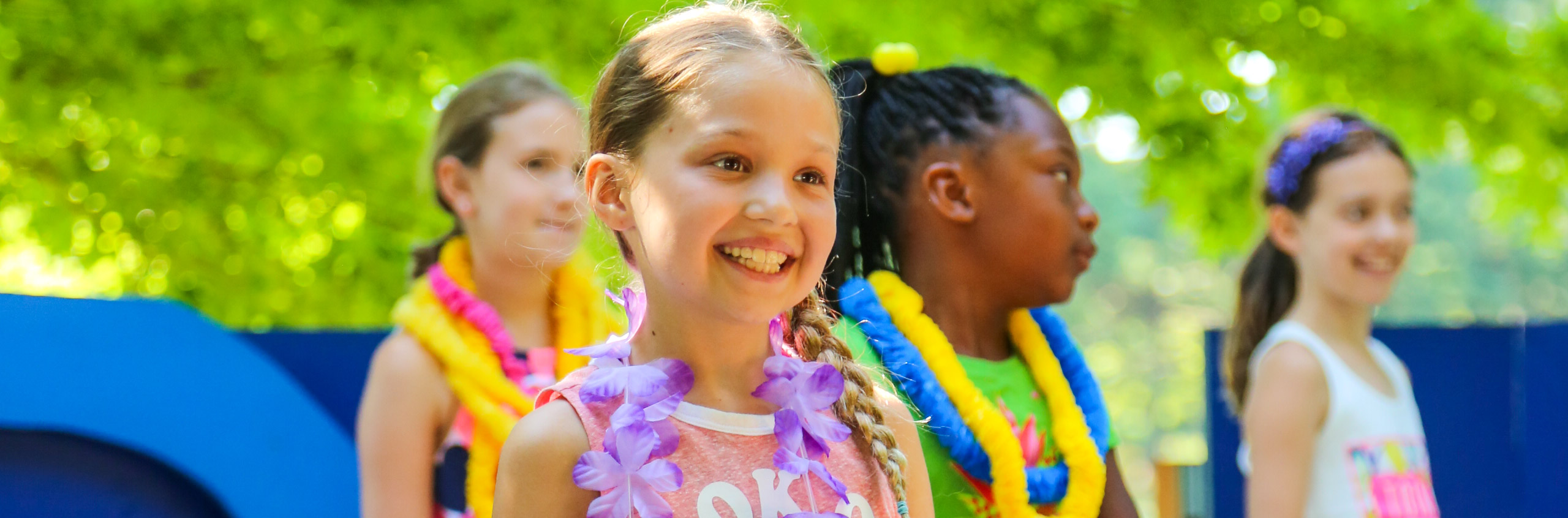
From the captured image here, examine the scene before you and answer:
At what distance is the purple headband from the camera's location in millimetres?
3240

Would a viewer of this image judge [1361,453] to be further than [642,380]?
Yes

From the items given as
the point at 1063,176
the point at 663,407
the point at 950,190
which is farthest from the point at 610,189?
the point at 1063,176

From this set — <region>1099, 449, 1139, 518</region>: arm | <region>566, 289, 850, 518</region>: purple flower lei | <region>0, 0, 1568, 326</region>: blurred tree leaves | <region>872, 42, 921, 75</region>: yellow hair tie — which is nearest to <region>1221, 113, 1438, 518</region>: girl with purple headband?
<region>1099, 449, 1139, 518</region>: arm

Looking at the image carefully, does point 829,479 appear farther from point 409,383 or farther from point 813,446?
point 409,383

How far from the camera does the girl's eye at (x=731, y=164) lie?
4.70 ft

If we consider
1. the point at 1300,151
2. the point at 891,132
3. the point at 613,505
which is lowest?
the point at 613,505

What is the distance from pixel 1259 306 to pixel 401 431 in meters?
2.35

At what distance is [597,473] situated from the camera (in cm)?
140

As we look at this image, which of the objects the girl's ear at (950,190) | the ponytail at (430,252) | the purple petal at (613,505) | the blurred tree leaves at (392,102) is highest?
the blurred tree leaves at (392,102)

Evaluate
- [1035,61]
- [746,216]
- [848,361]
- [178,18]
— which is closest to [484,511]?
[848,361]

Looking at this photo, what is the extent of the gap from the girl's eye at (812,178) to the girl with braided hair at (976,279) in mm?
499

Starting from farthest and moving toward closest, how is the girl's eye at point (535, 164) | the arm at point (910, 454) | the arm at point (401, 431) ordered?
the girl's eye at point (535, 164), the arm at point (401, 431), the arm at point (910, 454)

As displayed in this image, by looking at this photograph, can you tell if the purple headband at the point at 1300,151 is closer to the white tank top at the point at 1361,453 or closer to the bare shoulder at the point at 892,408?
the white tank top at the point at 1361,453

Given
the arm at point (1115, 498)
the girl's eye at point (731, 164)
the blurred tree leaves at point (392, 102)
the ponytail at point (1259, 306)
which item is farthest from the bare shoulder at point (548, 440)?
the blurred tree leaves at point (392, 102)
